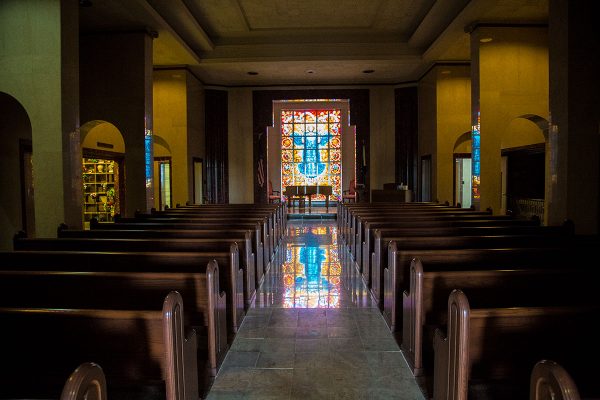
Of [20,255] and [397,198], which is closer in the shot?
[20,255]

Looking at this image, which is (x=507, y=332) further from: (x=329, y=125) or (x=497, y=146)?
(x=329, y=125)

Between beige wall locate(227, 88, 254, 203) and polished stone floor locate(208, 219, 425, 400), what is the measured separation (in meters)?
8.63

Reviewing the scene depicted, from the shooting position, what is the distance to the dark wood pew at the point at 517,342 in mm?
1627

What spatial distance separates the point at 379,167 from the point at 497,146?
5655 millimetres

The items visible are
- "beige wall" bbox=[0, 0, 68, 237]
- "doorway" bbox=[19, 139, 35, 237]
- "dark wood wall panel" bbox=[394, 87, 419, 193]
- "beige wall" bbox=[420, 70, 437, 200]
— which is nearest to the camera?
"beige wall" bbox=[0, 0, 68, 237]

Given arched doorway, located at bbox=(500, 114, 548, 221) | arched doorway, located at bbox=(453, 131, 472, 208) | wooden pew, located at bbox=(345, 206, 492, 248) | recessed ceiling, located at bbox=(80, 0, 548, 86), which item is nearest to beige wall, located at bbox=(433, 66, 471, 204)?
arched doorway, located at bbox=(453, 131, 472, 208)

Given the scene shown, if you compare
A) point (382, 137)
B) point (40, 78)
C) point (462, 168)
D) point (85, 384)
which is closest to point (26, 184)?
point (40, 78)

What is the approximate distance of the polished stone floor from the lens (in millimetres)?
2322

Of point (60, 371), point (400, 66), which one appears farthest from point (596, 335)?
point (400, 66)

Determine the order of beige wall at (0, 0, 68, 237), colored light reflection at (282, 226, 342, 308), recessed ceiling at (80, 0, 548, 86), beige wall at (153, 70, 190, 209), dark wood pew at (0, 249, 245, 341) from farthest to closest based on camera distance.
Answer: beige wall at (153, 70, 190, 209) → recessed ceiling at (80, 0, 548, 86) → beige wall at (0, 0, 68, 237) → colored light reflection at (282, 226, 342, 308) → dark wood pew at (0, 249, 245, 341)

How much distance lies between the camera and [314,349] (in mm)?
2840

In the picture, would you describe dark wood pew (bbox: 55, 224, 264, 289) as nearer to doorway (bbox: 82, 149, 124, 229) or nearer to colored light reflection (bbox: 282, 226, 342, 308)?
colored light reflection (bbox: 282, 226, 342, 308)

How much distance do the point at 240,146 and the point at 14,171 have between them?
709cm

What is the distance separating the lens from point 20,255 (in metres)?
2.81
